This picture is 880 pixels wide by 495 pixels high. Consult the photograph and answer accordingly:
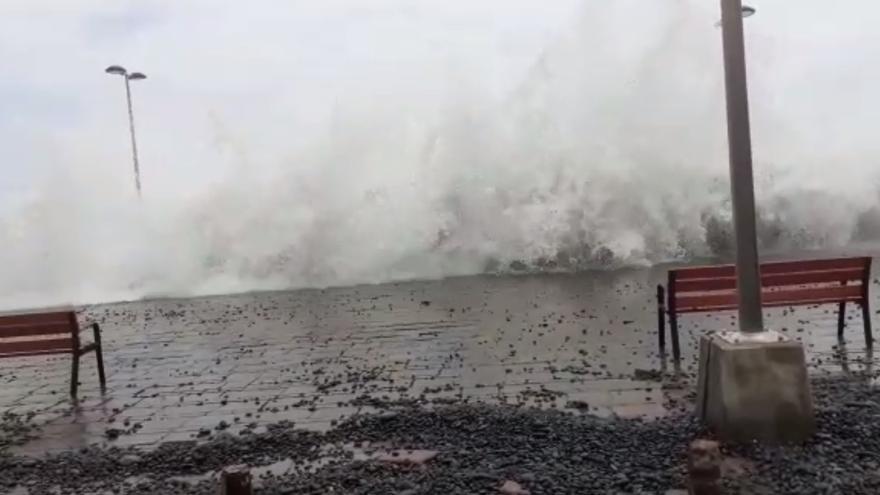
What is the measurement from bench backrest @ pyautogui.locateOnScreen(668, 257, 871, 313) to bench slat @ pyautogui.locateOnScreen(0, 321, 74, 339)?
21.0 feet

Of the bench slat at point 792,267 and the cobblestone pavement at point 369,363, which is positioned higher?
the bench slat at point 792,267

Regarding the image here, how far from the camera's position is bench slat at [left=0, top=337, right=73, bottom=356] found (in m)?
8.61

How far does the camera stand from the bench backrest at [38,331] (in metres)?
8.62

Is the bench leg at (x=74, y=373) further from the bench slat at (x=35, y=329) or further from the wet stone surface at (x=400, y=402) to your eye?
the bench slat at (x=35, y=329)

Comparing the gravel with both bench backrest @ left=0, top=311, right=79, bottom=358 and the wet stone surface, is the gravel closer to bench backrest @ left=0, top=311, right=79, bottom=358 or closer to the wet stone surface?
the wet stone surface

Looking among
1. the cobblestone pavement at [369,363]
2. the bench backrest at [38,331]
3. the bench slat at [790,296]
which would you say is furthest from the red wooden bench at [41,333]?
the bench slat at [790,296]

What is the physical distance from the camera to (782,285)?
8.46 metres

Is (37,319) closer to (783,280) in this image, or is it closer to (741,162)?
(741,162)

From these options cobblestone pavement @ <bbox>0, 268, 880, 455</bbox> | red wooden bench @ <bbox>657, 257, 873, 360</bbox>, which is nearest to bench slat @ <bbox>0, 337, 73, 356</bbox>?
cobblestone pavement @ <bbox>0, 268, 880, 455</bbox>

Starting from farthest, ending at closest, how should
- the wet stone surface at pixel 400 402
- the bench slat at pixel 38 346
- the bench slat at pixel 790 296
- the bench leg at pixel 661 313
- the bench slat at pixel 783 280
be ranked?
the bench leg at pixel 661 313, the bench slat at pixel 38 346, the bench slat at pixel 783 280, the bench slat at pixel 790 296, the wet stone surface at pixel 400 402

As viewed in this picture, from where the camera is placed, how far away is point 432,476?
206 inches

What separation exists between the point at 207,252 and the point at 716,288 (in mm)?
16153

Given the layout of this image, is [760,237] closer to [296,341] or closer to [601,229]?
[601,229]

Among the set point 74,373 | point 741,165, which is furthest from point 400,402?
point 74,373
